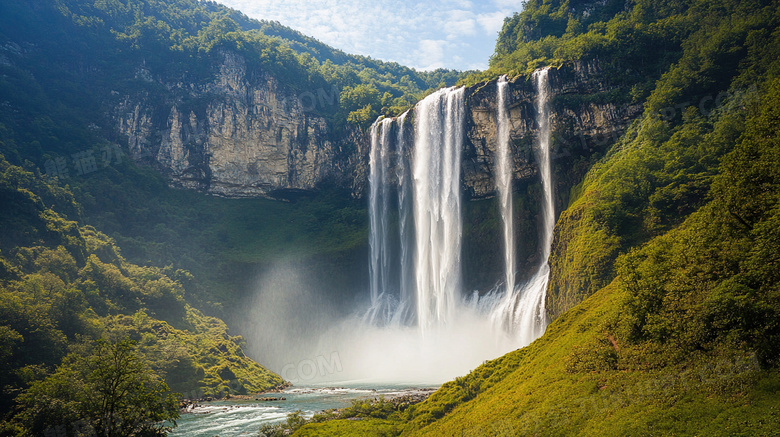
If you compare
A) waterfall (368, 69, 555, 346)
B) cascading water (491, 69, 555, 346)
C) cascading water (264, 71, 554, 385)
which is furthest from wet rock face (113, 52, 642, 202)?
cascading water (491, 69, 555, 346)

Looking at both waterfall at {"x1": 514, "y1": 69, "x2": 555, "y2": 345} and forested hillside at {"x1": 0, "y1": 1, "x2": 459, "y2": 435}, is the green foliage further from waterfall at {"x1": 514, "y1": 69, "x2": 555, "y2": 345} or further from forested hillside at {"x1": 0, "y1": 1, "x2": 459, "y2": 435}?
waterfall at {"x1": 514, "y1": 69, "x2": 555, "y2": 345}

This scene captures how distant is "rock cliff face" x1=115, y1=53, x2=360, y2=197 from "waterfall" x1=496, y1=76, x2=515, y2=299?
25.1 metres

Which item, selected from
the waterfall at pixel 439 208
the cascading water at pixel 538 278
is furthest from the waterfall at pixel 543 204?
the waterfall at pixel 439 208

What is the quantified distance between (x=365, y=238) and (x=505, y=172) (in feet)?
77.8

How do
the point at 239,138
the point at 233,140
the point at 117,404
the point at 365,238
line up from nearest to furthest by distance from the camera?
the point at 117,404, the point at 365,238, the point at 233,140, the point at 239,138

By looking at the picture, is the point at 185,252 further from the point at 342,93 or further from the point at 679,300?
the point at 679,300

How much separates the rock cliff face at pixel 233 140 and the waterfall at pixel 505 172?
25074mm

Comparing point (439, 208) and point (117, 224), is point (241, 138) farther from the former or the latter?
point (439, 208)

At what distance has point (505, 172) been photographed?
49250 mm

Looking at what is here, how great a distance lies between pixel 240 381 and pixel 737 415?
40689 mm

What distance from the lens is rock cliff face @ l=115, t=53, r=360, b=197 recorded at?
68.4 metres

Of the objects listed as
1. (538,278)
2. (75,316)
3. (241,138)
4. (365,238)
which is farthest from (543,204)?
(241,138)

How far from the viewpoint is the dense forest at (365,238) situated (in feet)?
47.5

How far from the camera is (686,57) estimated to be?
119ft
